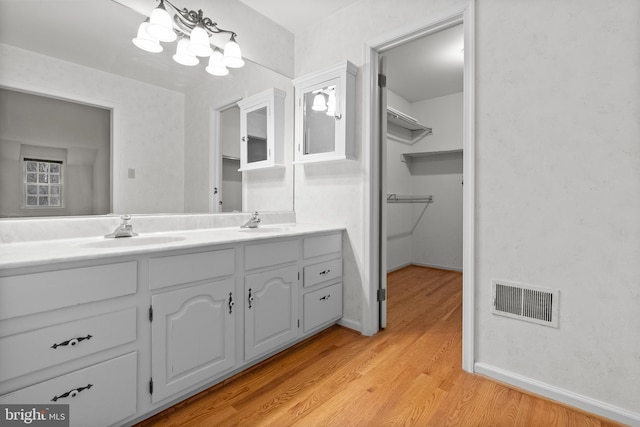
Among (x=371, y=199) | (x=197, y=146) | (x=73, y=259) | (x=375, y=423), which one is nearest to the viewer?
(x=73, y=259)

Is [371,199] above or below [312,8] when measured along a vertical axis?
below

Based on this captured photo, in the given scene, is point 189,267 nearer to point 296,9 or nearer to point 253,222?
point 253,222

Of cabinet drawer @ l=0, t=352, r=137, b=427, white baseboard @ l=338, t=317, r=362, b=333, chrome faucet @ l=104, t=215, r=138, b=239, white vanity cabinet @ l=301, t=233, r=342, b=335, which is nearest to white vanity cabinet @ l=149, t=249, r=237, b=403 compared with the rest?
cabinet drawer @ l=0, t=352, r=137, b=427

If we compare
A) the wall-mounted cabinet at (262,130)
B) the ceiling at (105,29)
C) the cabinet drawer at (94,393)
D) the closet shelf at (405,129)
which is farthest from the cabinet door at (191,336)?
the closet shelf at (405,129)

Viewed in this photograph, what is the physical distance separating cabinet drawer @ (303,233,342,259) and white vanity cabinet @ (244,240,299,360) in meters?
0.12

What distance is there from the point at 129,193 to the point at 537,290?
7.47ft

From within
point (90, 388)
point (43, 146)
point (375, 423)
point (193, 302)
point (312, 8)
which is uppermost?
point (312, 8)

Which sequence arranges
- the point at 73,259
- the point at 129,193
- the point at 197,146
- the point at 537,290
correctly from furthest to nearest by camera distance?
the point at 197,146 < the point at 129,193 < the point at 537,290 < the point at 73,259

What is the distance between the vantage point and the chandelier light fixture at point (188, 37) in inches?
68.2

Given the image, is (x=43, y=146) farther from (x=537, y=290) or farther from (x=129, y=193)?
(x=537, y=290)

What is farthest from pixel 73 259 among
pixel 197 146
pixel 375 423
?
pixel 375 423

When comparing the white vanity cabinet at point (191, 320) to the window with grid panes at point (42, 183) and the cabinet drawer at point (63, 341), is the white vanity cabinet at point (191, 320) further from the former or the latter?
the window with grid panes at point (42, 183)

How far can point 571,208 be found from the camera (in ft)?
4.82

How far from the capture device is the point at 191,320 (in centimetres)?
143
